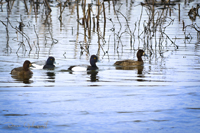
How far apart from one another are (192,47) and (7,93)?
10.1 metres

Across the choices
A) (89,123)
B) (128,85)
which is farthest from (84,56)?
(89,123)

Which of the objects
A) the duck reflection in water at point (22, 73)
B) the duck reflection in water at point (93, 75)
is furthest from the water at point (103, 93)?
the duck reflection in water at point (22, 73)

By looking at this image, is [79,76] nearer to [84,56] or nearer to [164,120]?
[84,56]

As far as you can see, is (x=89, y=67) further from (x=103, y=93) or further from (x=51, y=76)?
(x=103, y=93)

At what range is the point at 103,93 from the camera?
942 cm

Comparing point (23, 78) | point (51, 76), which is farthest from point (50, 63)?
point (23, 78)

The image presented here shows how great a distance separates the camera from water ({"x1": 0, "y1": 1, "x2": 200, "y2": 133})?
715cm

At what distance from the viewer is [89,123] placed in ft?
23.5

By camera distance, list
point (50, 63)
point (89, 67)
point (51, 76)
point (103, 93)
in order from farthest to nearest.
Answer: point (50, 63), point (89, 67), point (51, 76), point (103, 93)

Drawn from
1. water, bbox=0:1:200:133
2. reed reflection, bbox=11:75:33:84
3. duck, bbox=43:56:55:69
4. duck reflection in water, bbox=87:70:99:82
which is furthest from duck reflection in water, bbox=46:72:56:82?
duck reflection in water, bbox=87:70:99:82

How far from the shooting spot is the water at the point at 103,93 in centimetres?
715

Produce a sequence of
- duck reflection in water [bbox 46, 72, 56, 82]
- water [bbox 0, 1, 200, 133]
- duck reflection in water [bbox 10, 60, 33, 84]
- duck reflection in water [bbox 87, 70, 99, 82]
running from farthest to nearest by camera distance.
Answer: duck reflection in water [bbox 10, 60, 33, 84] → duck reflection in water [bbox 87, 70, 99, 82] → duck reflection in water [bbox 46, 72, 56, 82] → water [bbox 0, 1, 200, 133]

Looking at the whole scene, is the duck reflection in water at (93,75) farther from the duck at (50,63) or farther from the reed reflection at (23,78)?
the reed reflection at (23,78)

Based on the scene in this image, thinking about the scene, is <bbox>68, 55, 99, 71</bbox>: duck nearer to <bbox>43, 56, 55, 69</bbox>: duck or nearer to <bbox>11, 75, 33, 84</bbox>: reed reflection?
<bbox>43, 56, 55, 69</bbox>: duck
